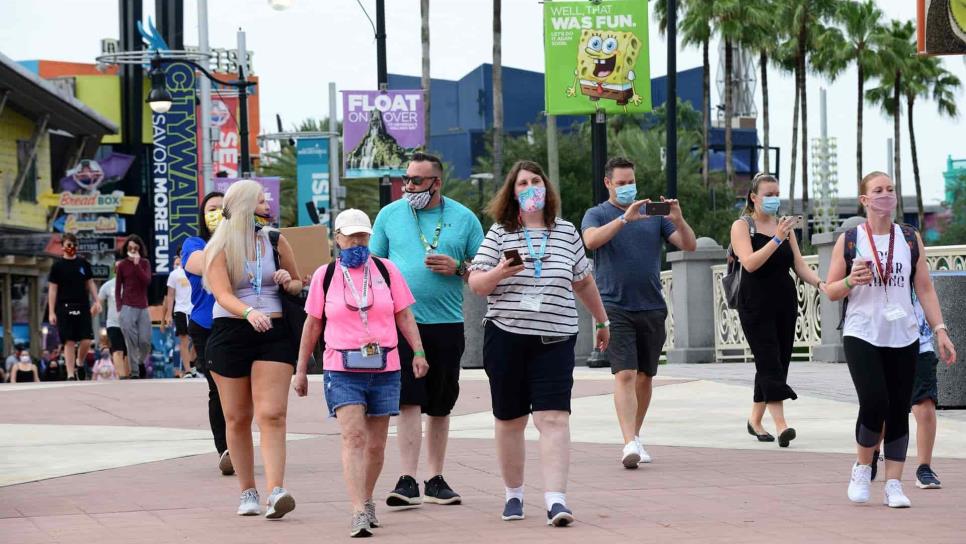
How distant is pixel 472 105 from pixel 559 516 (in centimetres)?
9013

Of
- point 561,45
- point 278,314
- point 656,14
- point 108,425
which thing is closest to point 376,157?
point 561,45

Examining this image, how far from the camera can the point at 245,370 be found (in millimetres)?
8562

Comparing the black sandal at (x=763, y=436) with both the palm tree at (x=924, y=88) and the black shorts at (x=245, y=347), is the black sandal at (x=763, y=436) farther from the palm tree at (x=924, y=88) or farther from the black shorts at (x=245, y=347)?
the palm tree at (x=924, y=88)

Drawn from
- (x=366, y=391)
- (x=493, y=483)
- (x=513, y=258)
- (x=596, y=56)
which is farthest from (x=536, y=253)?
(x=596, y=56)

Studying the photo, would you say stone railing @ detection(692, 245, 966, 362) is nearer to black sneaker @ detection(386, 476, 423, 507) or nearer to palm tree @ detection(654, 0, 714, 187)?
black sneaker @ detection(386, 476, 423, 507)

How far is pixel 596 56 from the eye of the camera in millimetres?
25344

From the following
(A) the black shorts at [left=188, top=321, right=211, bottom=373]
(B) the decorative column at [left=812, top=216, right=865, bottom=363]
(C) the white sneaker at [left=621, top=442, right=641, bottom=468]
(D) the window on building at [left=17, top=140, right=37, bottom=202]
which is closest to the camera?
(A) the black shorts at [left=188, top=321, right=211, bottom=373]

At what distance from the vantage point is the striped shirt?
8.17 meters

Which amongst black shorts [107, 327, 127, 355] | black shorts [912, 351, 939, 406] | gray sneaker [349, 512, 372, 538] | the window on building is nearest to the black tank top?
black shorts [912, 351, 939, 406]

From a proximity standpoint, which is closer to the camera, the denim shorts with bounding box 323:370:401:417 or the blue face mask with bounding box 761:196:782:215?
the denim shorts with bounding box 323:370:401:417

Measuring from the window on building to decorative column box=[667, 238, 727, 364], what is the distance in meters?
22.2

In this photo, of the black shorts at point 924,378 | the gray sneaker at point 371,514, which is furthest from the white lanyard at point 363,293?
the black shorts at point 924,378

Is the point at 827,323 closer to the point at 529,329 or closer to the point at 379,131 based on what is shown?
the point at 529,329

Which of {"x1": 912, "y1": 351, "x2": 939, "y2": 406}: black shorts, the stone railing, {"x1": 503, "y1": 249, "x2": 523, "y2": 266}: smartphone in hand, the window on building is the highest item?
the window on building
